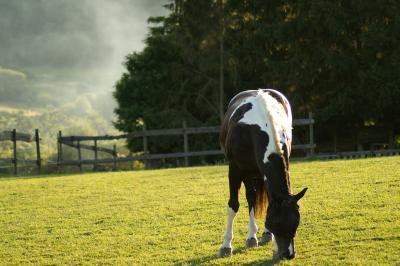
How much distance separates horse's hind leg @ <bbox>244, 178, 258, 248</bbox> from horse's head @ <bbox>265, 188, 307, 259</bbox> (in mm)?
1198

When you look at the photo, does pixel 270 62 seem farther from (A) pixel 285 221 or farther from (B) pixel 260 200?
(A) pixel 285 221

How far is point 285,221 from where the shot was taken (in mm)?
5508

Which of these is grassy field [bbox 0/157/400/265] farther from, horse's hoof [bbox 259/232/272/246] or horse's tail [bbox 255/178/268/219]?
horse's tail [bbox 255/178/268/219]

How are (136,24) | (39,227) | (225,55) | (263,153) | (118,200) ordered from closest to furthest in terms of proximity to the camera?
(263,153) < (39,227) < (118,200) < (225,55) < (136,24)

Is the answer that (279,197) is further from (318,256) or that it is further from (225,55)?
(225,55)

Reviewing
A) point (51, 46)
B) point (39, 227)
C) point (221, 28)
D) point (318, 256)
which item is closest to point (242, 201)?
point (39, 227)

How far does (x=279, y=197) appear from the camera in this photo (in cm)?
559

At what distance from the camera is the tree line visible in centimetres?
2483

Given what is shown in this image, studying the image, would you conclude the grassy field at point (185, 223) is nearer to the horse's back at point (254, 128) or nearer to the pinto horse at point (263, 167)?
the pinto horse at point (263, 167)

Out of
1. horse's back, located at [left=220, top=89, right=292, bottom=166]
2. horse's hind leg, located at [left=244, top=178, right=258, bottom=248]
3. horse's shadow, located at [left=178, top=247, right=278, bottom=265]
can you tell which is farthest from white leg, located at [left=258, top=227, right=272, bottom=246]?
horse's back, located at [left=220, top=89, right=292, bottom=166]

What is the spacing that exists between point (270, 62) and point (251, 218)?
20592 mm

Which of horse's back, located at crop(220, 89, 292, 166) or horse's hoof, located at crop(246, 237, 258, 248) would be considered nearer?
horse's back, located at crop(220, 89, 292, 166)

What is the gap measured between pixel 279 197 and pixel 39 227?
5.00 meters

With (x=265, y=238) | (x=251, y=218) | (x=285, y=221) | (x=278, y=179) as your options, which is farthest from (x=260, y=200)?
(x=285, y=221)
